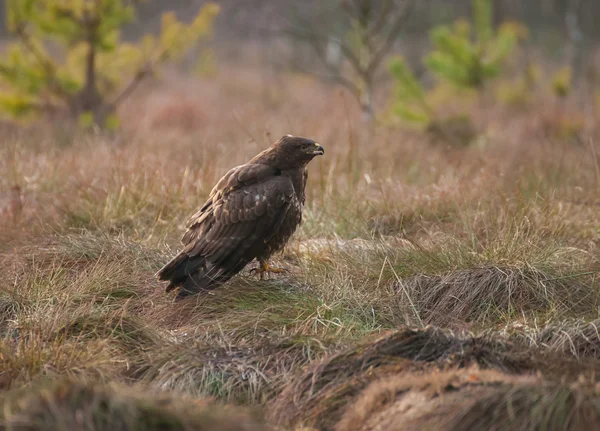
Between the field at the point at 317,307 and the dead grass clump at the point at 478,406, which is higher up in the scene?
the dead grass clump at the point at 478,406

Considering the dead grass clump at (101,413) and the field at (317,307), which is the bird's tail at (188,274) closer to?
the field at (317,307)

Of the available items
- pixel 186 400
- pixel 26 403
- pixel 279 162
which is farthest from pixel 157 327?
pixel 26 403

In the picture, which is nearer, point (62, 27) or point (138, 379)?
point (138, 379)

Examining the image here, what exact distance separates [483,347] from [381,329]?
0.76 meters

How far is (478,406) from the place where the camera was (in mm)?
3107

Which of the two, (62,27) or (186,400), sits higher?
(62,27)

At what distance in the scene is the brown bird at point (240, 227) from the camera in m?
4.79

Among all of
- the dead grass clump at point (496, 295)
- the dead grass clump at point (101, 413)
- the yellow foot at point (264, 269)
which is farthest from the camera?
the yellow foot at point (264, 269)

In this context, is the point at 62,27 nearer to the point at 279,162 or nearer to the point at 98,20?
the point at 98,20

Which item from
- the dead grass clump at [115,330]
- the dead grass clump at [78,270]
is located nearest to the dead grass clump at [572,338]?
the dead grass clump at [115,330]

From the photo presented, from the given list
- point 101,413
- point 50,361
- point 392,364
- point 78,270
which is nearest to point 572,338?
point 392,364

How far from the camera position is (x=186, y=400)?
122 inches

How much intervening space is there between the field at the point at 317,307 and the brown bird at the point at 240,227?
0.17m

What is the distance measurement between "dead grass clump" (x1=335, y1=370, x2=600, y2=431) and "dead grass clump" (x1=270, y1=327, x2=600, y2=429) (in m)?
0.18
